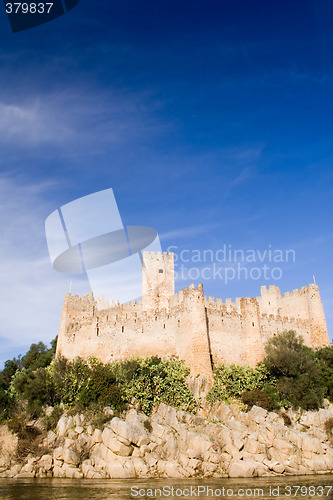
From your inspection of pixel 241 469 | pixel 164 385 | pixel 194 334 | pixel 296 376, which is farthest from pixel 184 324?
pixel 241 469

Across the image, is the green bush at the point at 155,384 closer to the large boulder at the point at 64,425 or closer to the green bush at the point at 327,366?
the large boulder at the point at 64,425

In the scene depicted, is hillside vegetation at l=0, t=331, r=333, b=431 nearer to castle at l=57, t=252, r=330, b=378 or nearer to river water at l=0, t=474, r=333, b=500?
castle at l=57, t=252, r=330, b=378

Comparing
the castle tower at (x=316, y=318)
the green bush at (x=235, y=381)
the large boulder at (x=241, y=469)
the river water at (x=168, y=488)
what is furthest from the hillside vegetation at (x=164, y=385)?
the river water at (x=168, y=488)

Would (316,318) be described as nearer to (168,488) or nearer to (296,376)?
(296,376)

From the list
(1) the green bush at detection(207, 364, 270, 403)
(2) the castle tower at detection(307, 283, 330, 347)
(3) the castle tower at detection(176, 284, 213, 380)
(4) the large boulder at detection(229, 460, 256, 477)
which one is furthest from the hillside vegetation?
(4) the large boulder at detection(229, 460, 256, 477)

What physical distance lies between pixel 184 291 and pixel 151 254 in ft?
46.0

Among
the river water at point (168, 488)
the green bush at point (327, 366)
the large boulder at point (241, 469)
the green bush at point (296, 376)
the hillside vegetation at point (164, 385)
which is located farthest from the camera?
the green bush at point (327, 366)

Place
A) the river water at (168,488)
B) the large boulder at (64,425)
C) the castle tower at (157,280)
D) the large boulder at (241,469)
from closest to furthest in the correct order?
1. the river water at (168,488)
2. the large boulder at (241,469)
3. the large boulder at (64,425)
4. the castle tower at (157,280)

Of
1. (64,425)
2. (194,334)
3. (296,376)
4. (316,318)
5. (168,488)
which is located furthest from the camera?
(316,318)

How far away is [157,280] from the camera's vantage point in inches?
2275

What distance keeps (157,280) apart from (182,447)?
85.4 feet

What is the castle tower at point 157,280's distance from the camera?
55.9m

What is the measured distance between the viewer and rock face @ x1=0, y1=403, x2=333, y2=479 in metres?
33.2

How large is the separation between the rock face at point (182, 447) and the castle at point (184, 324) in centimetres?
604
